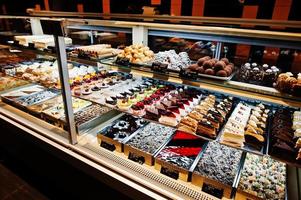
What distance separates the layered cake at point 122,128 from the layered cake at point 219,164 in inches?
33.0

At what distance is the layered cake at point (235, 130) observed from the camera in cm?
172

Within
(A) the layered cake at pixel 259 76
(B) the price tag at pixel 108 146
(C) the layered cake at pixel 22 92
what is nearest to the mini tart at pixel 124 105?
(B) the price tag at pixel 108 146

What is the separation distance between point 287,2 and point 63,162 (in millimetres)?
4318

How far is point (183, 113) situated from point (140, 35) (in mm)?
1206

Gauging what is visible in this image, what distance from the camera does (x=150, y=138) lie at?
7.95 feet

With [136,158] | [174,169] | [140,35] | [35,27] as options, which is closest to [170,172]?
[174,169]

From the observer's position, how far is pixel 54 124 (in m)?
2.84

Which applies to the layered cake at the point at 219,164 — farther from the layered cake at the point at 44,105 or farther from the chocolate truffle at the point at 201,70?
the layered cake at the point at 44,105

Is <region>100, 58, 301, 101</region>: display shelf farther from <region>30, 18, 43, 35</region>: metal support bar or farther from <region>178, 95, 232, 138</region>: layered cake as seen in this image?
<region>30, 18, 43, 35</region>: metal support bar

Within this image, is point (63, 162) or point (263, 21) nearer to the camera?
point (263, 21)

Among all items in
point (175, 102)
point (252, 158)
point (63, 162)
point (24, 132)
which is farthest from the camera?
point (24, 132)

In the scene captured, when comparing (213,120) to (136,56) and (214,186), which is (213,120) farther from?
(136,56)

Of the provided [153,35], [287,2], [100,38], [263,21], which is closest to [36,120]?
[100,38]

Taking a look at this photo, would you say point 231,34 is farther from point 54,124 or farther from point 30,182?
point 30,182
